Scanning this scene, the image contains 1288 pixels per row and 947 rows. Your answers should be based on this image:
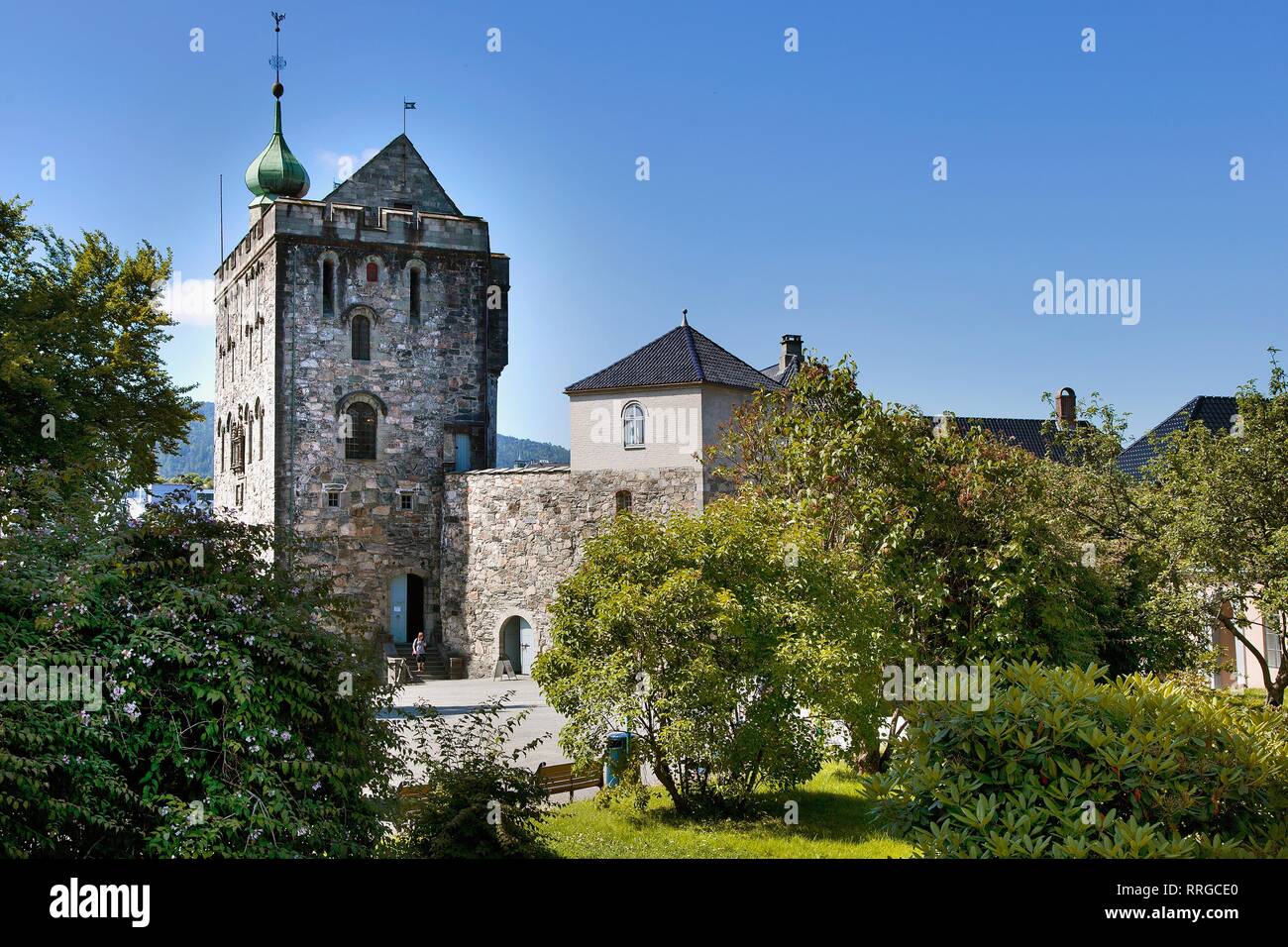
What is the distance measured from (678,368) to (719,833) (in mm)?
22710

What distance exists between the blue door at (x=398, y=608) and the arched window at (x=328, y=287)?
989cm

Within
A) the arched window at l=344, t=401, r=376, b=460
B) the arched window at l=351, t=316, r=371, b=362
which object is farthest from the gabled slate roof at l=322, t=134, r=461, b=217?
the arched window at l=344, t=401, r=376, b=460

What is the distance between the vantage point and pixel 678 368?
3572 centimetres

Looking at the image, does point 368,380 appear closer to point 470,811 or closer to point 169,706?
point 470,811

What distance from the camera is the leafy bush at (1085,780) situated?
6410mm

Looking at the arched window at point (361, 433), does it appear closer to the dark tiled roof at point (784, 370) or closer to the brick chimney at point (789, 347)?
the dark tiled roof at point (784, 370)

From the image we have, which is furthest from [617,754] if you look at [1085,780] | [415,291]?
[415,291]

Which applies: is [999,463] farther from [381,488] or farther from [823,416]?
[381,488]

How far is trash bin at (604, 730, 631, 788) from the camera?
607 inches

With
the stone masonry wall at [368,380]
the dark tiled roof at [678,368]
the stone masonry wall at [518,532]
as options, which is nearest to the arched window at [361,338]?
the stone masonry wall at [368,380]

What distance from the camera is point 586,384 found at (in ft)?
122
